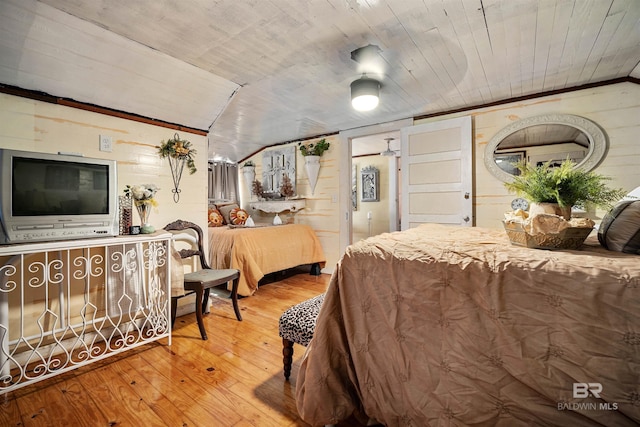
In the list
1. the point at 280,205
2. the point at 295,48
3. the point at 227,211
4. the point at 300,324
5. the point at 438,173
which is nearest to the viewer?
the point at 300,324

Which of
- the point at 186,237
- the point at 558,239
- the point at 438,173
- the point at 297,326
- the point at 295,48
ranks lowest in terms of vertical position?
the point at 297,326

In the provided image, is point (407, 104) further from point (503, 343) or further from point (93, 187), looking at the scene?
point (93, 187)

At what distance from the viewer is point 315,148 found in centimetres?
436

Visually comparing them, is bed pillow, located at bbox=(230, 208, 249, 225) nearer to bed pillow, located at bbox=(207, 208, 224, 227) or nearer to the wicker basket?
bed pillow, located at bbox=(207, 208, 224, 227)

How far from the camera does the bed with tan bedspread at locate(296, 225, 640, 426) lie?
2.69ft

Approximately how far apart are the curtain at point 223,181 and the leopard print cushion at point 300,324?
4489 mm

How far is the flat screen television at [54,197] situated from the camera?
1593 millimetres

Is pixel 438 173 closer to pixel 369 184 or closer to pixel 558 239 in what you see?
pixel 558 239

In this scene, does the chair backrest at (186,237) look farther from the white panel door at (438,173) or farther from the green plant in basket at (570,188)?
the green plant in basket at (570,188)

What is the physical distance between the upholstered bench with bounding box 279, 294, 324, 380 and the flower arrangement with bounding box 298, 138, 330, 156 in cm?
304

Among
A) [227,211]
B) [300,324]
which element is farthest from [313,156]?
[300,324]

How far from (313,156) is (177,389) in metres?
3.46

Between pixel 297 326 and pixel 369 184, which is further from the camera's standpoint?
pixel 369 184

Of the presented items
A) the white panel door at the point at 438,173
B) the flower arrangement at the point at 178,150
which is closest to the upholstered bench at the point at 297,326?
the flower arrangement at the point at 178,150
